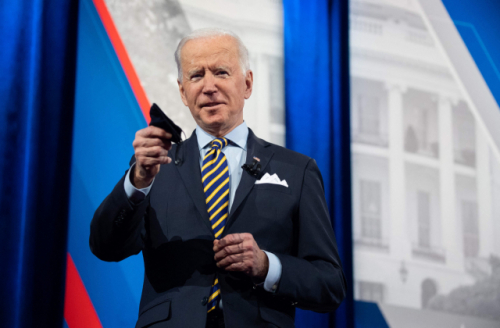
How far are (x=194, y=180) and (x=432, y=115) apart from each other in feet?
6.54

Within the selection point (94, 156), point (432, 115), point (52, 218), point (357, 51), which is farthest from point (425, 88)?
point (52, 218)

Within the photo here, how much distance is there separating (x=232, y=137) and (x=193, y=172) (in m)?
0.22

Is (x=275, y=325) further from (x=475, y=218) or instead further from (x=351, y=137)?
(x=475, y=218)

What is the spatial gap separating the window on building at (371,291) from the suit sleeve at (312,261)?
1.29 meters

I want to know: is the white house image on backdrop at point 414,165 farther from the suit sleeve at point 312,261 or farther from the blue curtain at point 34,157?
the blue curtain at point 34,157

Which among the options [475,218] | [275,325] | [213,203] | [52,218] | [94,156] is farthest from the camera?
[475,218]

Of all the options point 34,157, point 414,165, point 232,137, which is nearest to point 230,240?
point 232,137

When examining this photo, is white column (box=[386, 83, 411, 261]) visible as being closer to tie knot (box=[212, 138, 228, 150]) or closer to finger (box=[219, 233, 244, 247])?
tie knot (box=[212, 138, 228, 150])

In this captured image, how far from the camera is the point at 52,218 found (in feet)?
7.80

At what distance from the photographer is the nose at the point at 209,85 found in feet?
5.35

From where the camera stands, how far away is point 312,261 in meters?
1.49

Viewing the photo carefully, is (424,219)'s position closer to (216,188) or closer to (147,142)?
(216,188)

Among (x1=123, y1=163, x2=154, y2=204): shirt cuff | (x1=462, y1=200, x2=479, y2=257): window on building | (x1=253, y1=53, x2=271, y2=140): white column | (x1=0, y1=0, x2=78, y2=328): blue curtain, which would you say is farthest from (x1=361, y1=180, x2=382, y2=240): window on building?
(x1=123, y1=163, x2=154, y2=204): shirt cuff

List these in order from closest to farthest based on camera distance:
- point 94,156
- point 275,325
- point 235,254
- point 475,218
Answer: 1. point 235,254
2. point 275,325
3. point 94,156
4. point 475,218
